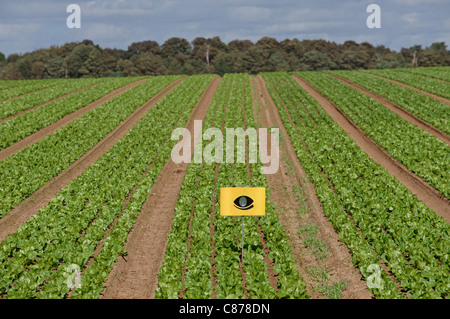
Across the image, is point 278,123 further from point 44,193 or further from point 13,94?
point 13,94

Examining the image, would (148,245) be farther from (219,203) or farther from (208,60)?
(208,60)

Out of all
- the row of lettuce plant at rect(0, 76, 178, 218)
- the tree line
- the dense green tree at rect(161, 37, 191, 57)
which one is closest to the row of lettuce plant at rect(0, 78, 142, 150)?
the row of lettuce plant at rect(0, 76, 178, 218)

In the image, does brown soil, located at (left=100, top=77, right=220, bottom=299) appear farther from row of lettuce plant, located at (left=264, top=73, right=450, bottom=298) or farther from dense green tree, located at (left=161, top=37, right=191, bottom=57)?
dense green tree, located at (left=161, top=37, right=191, bottom=57)

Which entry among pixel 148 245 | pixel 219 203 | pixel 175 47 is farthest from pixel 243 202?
pixel 175 47

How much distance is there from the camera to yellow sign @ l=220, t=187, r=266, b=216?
10617 millimetres

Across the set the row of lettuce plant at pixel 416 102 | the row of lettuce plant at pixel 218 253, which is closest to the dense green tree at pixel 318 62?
the row of lettuce plant at pixel 416 102

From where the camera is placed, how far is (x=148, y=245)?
536 inches


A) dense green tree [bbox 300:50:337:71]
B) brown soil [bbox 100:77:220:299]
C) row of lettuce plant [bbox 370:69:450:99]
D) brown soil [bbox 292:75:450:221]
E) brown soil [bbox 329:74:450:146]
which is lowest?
brown soil [bbox 100:77:220:299]

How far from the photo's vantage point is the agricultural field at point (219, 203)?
10.8 meters

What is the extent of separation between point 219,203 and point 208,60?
364 ft

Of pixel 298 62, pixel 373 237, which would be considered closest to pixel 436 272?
pixel 373 237

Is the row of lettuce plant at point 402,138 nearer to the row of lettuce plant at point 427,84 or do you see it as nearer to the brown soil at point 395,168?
the brown soil at point 395,168

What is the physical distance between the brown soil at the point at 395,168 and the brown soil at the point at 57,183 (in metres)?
20.2

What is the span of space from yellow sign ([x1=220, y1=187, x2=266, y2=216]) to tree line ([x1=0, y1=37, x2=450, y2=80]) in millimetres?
90164
